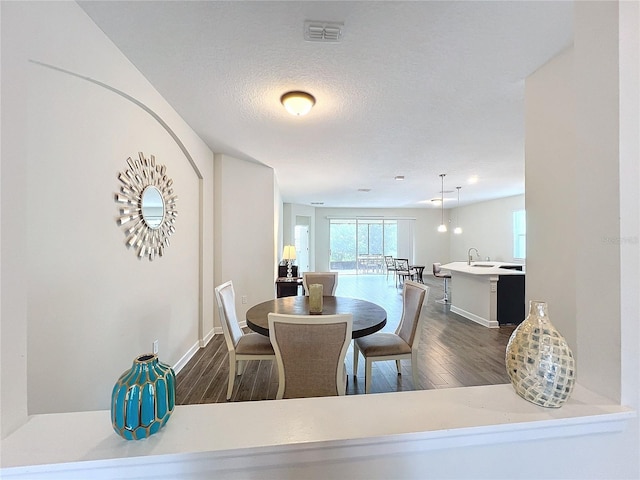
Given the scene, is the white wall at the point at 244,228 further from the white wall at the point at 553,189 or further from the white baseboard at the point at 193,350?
the white wall at the point at 553,189

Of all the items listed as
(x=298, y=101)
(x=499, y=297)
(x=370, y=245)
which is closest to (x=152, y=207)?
(x=298, y=101)

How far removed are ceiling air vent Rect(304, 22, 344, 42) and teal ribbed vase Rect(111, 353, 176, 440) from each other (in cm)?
171

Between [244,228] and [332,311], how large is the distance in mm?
2303

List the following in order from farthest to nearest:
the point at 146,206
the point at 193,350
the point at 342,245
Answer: the point at 342,245
the point at 193,350
the point at 146,206

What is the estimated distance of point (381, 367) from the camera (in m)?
2.97

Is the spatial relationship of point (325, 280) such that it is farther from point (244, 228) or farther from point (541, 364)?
point (541, 364)

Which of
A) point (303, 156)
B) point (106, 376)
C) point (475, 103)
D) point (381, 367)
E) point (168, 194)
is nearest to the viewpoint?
point (106, 376)

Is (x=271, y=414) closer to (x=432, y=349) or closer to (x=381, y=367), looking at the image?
(x=381, y=367)

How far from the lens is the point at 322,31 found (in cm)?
151

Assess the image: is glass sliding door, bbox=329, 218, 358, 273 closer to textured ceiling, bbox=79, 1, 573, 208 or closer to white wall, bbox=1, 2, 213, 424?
textured ceiling, bbox=79, 1, 573, 208

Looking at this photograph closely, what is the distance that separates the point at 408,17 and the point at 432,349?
11.0 feet

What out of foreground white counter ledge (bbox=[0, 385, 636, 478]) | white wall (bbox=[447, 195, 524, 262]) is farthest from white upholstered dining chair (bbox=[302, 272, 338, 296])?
white wall (bbox=[447, 195, 524, 262])

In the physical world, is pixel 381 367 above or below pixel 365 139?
below

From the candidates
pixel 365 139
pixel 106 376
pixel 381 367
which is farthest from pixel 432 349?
pixel 106 376
